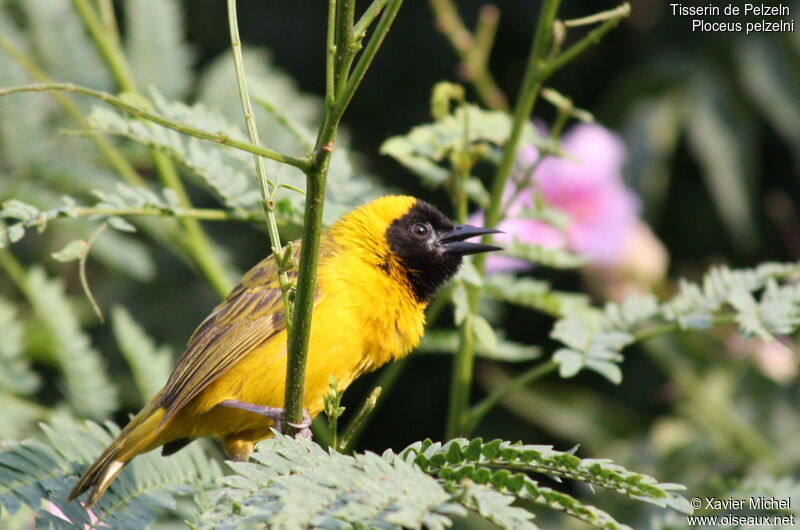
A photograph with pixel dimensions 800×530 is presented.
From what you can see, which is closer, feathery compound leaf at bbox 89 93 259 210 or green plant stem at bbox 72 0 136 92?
feathery compound leaf at bbox 89 93 259 210

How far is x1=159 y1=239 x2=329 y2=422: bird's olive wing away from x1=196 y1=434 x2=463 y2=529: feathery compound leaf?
0.97 metres

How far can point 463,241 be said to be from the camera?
295 cm

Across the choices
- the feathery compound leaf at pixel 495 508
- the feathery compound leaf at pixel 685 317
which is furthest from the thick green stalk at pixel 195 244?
the feathery compound leaf at pixel 495 508

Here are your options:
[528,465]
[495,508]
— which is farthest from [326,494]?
[528,465]

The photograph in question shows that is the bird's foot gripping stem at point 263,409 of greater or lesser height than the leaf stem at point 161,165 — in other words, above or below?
below

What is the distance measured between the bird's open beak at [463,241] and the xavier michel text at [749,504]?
90cm

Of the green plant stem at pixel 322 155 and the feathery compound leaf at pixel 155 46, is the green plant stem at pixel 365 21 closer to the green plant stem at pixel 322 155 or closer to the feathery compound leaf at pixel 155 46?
the green plant stem at pixel 322 155

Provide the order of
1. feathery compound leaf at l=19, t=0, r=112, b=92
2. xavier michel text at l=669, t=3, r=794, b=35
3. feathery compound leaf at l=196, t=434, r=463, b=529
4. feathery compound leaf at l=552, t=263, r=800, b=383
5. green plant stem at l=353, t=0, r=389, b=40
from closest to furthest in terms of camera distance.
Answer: feathery compound leaf at l=196, t=434, r=463, b=529 < green plant stem at l=353, t=0, r=389, b=40 < feathery compound leaf at l=552, t=263, r=800, b=383 < feathery compound leaf at l=19, t=0, r=112, b=92 < xavier michel text at l=669, t=3, r=794, b=35

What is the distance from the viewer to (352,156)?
495 cm

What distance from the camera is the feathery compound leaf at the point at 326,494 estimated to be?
4.77ft

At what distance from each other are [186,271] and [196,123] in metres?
2.66

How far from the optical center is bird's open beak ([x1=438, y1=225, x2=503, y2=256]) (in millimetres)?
2727

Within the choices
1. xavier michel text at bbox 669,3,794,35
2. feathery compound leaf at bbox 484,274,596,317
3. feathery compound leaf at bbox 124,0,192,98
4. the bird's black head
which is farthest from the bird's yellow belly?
xavier michel text at bbox 669,3,794,35

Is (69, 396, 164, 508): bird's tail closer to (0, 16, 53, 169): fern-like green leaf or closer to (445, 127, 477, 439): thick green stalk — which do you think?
(445, 127, 477, 439): thick green stalk
